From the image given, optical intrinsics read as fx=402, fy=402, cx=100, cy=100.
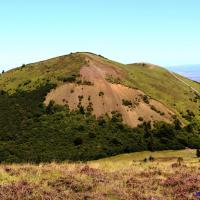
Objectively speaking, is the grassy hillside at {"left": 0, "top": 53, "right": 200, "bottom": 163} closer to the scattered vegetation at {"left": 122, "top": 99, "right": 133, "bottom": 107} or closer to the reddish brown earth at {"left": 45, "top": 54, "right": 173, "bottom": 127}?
the reddish brown earth at {"left": 45, "top": 54, "right": 173, "bottom": 127}

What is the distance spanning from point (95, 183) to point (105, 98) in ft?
362

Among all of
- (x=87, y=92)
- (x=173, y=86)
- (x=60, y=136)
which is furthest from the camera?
(x=173, y=86)

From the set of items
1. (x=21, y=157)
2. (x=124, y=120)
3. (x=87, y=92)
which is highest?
(x=87, y=92)

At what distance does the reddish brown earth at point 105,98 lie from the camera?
415 feet

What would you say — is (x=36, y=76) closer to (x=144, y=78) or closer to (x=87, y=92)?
(x=87, y=92)

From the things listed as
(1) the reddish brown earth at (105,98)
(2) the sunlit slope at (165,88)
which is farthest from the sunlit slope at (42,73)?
(2) the sunlit slope at (165,88)

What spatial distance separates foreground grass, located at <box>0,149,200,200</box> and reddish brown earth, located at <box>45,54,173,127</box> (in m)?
101

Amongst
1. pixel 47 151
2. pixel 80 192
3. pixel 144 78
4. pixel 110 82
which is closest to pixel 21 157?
pixel 47 151

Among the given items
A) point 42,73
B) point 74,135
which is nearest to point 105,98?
point 74,135

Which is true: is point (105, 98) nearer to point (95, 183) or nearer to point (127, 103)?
point (127, 103)

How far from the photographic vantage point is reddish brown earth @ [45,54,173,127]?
415ft

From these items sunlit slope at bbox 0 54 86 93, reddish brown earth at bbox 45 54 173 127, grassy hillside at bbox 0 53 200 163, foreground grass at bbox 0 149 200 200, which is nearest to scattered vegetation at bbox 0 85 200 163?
grassy hillside at bbox 0 53 200 163

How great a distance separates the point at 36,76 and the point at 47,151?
157 feet

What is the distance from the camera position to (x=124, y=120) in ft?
408
